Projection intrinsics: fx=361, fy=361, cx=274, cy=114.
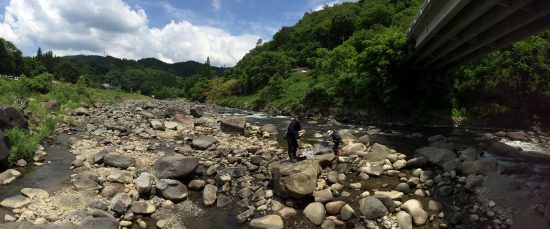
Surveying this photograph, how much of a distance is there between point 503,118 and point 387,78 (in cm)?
1094

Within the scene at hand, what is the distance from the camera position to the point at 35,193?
10758mm

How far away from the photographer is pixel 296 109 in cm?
5047

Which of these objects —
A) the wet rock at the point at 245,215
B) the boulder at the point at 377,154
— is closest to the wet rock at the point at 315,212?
the wet rock at the point at 245,215

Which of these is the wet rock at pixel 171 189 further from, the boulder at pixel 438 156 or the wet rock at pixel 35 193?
the boulder at pixel 438 156

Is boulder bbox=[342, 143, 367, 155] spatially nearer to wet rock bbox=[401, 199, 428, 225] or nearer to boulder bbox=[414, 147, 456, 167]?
boulder bbox=[414, 147, 456, 167]

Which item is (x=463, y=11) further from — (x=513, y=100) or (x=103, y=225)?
(x=103, y=225)

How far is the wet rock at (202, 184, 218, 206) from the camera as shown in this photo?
11.3m

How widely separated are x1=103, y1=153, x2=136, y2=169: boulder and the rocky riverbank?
4 centimetres

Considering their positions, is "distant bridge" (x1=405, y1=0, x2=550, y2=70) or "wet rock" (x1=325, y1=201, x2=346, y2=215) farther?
"distant bridge" (x1=405, y1=0, x2=550, y2=70)

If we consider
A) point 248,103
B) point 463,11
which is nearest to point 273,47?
point 248,103

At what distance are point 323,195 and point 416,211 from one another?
2738 mm

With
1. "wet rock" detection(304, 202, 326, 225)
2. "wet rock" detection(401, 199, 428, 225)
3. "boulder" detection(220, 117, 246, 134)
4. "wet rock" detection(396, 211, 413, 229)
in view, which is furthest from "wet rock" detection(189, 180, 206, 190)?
"boulder" detection(220, 117, 246, 134)

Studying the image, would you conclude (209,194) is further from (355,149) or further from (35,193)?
(355,149)

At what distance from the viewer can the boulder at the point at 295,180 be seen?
36.6ft
